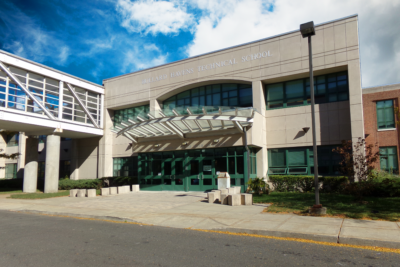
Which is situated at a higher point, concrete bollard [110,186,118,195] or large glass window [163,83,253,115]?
large glass window [163,83,253,115]

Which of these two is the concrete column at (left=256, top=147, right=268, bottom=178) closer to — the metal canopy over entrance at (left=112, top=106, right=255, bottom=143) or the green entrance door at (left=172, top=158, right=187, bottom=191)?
the metal canopy over entrance at (left=112, top=106, right=255, bottom=143)

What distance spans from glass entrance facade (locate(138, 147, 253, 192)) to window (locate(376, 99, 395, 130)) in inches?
458

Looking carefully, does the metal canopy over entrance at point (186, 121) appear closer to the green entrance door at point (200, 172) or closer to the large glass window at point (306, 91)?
the green entrance door at point (200, 172)

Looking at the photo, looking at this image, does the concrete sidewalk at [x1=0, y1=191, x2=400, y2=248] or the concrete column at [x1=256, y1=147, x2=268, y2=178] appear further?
the concrete column at [x1=256, y1=147, x2=268, y2=178]

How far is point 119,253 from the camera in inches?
261

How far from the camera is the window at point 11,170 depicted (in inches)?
1540

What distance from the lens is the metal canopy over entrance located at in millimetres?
18203

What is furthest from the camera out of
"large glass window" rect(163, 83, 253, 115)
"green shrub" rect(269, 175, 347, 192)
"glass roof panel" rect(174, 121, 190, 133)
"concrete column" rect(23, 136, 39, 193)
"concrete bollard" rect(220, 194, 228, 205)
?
"concrete column" rect(23, 136, 39, 193)

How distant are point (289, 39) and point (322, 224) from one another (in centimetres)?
1529

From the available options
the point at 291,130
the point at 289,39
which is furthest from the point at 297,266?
the point at 289,39

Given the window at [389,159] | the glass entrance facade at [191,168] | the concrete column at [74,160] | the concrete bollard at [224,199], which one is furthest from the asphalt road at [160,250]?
the concrete column at [74,160]

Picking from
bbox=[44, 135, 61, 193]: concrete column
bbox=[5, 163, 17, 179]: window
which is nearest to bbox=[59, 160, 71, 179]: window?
bbox=[44, 135, 61, 193]: concrete column

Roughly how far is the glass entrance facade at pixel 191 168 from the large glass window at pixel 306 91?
16.3 feet

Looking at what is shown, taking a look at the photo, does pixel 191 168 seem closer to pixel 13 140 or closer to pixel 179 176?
pixel 179 176
